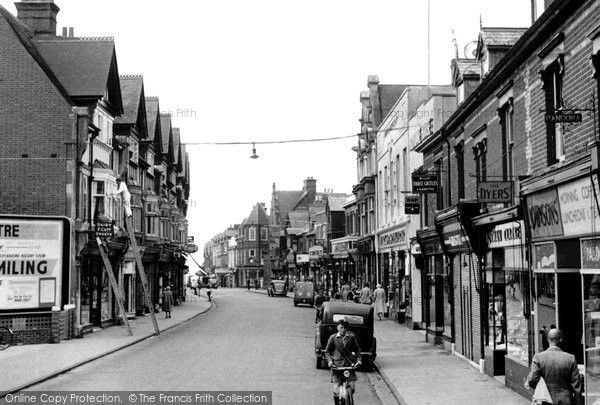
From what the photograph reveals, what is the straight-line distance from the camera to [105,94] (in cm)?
3145

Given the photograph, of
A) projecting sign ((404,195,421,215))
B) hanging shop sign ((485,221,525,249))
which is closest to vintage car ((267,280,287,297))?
projecting sign ((404,195,421,215))

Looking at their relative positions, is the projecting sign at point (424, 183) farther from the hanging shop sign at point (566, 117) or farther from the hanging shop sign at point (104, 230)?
the hanging shop sign at point (566, 117)

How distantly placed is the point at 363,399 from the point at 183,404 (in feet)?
12.4

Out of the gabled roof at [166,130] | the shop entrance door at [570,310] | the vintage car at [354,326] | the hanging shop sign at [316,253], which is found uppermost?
the gabled roof at [166,130]

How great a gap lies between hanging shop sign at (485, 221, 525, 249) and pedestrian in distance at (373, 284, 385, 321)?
1983cm

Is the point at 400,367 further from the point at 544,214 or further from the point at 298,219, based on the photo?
the point at 298,219

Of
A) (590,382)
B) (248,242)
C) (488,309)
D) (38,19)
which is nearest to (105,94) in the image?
(38,19)

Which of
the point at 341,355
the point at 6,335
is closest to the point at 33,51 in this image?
the point at 6,335

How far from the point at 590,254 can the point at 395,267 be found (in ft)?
88.4

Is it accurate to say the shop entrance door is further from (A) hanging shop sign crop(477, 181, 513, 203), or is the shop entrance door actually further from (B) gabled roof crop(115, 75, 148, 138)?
(B) gabled roof crop(115, 75, 148, 138)

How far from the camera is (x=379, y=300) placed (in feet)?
125

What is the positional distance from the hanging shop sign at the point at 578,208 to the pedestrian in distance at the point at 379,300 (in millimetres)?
25691

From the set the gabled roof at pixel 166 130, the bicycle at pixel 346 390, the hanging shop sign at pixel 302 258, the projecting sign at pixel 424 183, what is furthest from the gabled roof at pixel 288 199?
the bicycle at pixel 346 390

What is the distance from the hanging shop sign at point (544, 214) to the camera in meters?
12.4
